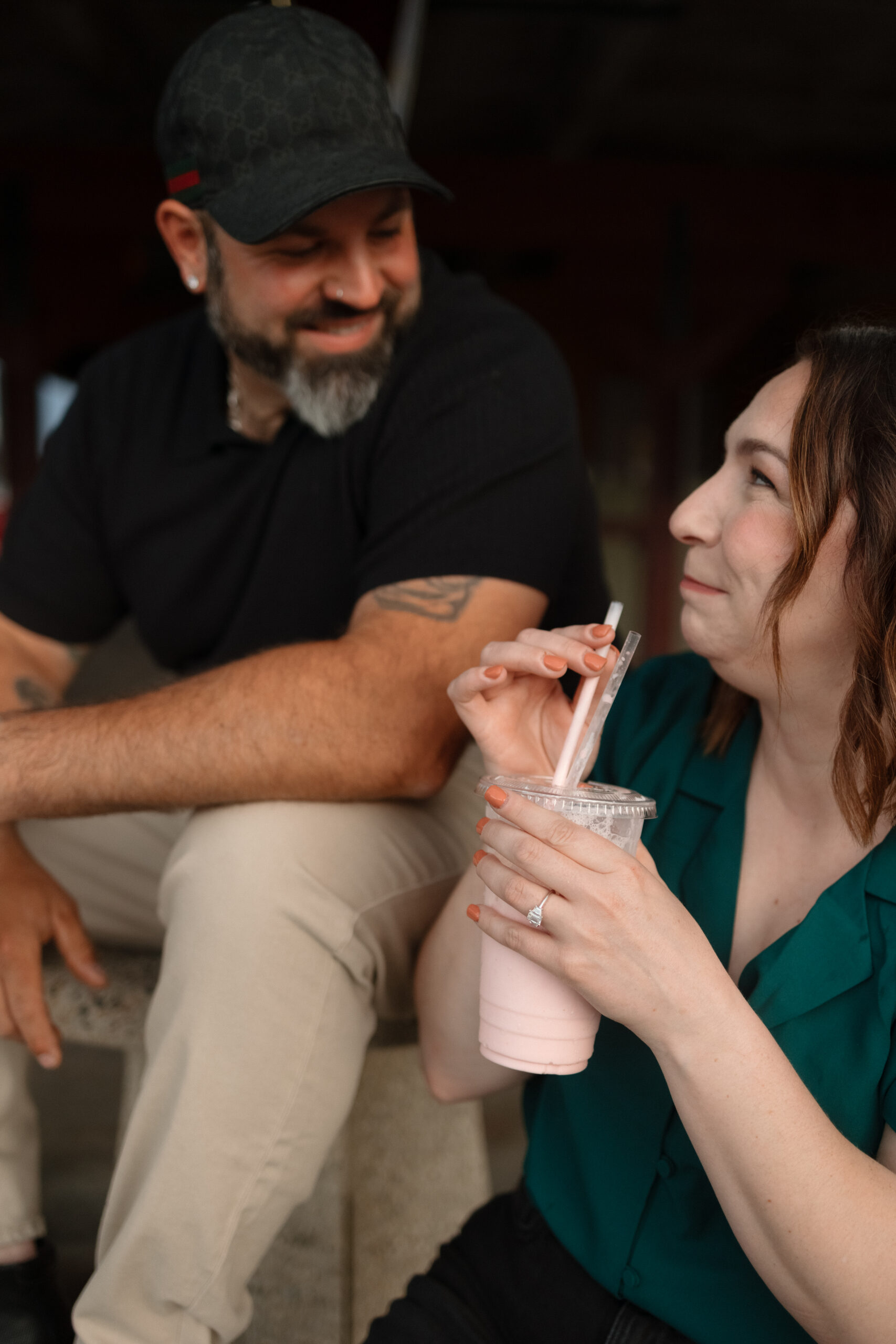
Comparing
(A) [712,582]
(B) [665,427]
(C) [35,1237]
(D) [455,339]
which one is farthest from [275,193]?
(B) [665,427]

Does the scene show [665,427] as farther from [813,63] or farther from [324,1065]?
[324,1065]

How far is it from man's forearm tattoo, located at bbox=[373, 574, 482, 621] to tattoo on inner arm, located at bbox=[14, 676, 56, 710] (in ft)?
2.28

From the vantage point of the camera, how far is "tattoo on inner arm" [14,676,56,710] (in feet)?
6.26

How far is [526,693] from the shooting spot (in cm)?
119

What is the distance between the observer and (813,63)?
17.1ft

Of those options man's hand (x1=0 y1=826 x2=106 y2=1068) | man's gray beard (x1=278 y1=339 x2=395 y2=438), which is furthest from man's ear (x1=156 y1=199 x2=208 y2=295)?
man's hand (x1=0 y1=826 x2=106 y2=1068)

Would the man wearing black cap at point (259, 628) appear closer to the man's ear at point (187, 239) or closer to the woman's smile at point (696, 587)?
the man's ear at point (187, 239)

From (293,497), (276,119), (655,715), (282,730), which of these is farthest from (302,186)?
(655,715)

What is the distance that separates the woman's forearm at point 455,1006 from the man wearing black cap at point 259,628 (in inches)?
3.3

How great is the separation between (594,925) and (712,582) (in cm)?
38

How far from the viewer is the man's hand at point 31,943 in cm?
145

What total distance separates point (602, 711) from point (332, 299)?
0.91 meters

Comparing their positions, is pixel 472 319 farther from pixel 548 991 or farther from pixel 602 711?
pixel 548 991

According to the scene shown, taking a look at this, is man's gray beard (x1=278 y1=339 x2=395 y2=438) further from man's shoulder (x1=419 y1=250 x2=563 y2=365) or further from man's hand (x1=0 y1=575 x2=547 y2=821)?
man's hand (x1=0 y1=575 x2=547 y2=821)
